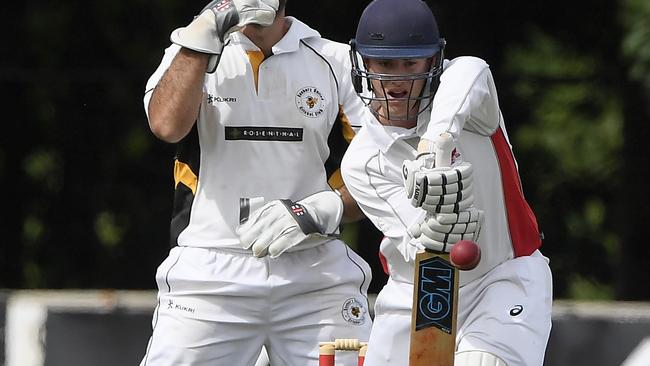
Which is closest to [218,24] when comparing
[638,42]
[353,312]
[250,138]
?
[250,138]

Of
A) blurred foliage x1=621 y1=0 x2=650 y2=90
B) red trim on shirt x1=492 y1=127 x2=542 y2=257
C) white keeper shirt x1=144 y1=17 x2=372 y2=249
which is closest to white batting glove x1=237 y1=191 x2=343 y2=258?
white keeper shirt x1=144 y1=17 x2=372 y2=249

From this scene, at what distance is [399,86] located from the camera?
4590 mm

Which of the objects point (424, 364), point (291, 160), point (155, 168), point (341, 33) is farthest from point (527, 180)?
point (424, 364)

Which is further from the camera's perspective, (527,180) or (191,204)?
(527,180)

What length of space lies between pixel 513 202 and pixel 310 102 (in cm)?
75

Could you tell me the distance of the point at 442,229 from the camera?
4.22 meters

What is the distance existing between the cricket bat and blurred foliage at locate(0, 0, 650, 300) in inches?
134

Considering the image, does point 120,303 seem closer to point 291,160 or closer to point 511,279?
point 291,160

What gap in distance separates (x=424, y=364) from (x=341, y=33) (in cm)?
440

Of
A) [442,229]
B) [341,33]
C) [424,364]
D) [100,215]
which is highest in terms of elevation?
[442,229]

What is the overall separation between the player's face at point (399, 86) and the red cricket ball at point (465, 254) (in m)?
0.61

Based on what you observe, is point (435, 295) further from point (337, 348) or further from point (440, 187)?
point (337, 348)

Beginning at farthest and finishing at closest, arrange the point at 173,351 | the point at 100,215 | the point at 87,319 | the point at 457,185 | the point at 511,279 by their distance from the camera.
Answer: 1. the point at 100,215
2. the point at 87,319
3. the point at 173,351
4. the point at 511,279
5. the point at 457,185

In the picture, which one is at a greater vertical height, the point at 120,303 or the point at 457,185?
the point at 457,185
